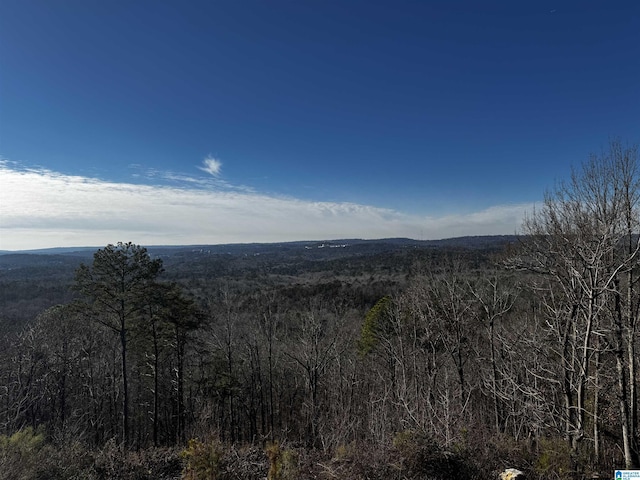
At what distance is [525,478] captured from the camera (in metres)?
6.67

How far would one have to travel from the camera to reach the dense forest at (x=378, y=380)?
730 cm

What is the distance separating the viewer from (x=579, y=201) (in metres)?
9.45

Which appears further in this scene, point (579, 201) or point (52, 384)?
point (52, 384)

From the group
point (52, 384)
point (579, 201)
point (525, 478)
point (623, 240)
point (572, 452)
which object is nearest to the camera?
point (525, 478)

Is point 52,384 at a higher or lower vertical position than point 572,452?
lower

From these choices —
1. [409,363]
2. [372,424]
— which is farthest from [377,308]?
[372,424]

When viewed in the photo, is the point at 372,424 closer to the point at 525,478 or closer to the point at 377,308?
the point at 525,478

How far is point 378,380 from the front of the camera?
21906 millimetres

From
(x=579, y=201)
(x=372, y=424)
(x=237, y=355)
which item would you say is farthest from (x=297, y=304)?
(x=579, y=201)

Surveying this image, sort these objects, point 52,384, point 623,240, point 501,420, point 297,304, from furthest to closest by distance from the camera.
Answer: point 297,304 → point 52,384 → point 501,420 → point 623,240

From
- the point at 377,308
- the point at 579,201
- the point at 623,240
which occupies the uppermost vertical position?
the point at 579,201

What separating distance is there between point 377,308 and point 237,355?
11216mm

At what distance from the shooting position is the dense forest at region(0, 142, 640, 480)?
7297mm

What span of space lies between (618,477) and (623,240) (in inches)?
206
